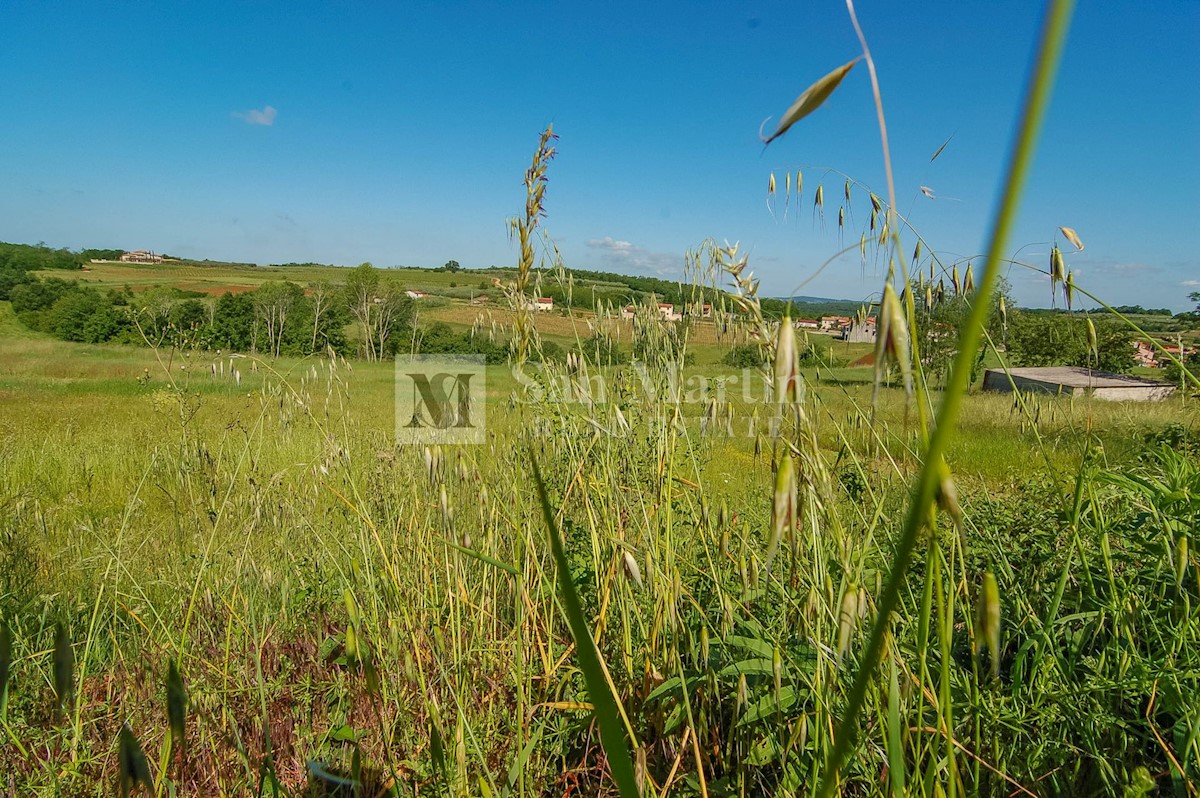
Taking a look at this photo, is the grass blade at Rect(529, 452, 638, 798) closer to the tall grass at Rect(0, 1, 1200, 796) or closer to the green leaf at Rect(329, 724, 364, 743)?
the tall grass at Rect(0, 1, 1200, 796)

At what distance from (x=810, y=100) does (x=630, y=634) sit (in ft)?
5.49

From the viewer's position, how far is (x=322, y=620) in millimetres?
2729

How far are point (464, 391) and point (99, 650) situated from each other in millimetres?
1677

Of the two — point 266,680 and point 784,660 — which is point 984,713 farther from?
point 266,680

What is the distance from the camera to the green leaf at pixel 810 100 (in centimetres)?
58

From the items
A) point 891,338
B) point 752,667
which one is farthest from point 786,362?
point 752,667

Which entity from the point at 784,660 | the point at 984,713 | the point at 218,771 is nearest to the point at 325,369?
the point at 218,771

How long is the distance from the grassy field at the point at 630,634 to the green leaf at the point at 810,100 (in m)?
0.46

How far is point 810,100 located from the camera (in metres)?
0.61

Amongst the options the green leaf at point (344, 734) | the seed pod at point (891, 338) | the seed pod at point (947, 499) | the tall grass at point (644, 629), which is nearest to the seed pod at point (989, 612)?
the tall grass at point (644, 629)

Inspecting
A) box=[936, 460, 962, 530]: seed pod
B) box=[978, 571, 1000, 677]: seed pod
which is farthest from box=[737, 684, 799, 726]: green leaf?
box=[936, 460, 962, 530]: seed pod

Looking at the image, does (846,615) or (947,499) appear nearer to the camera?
(947,499)

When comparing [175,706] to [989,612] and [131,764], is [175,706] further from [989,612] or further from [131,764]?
[989,612]

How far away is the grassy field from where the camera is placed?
134 centimetres
